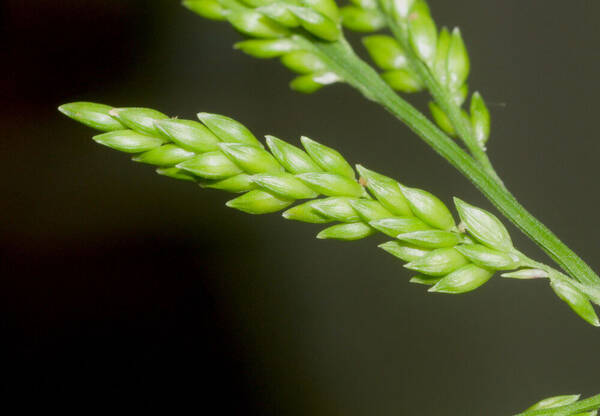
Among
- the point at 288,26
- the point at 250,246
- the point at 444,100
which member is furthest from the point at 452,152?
the point at 250,246

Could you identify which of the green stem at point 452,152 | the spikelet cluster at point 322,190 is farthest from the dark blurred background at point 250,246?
the spikelet cluster at point 322,190

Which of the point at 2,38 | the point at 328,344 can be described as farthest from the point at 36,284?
the point at 328,344

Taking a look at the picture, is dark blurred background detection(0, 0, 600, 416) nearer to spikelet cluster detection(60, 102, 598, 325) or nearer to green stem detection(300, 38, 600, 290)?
green stem detection(300, 38, 600, 290)

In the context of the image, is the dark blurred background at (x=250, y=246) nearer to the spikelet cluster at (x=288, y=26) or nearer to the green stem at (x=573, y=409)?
the spikelet cluster at (x=288, y=26)

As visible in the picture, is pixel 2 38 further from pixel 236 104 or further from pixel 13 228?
pixel 236 104

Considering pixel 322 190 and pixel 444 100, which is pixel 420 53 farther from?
pixel 322 190
